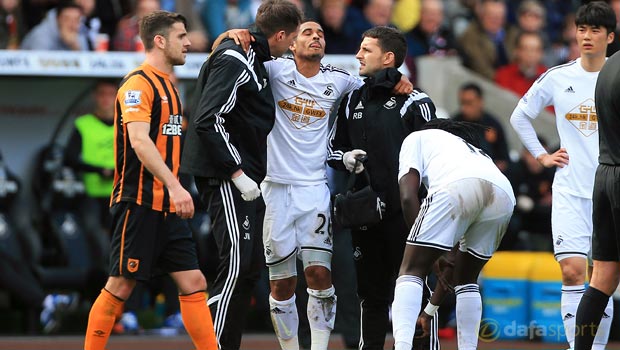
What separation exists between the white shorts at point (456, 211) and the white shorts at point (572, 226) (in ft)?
4.62

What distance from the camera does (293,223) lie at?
888cm

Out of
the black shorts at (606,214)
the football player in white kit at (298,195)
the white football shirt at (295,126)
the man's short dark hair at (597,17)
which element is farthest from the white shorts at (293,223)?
the man's short dark hair at (597,17)

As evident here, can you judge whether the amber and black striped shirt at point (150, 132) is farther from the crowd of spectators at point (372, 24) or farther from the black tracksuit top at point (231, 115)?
the crowd of spectators at point (372, 24)

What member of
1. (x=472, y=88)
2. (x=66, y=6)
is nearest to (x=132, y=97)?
(x=66, y=6)

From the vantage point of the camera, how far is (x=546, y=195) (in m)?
13.8

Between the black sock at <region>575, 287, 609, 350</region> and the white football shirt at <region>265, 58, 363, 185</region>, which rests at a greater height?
the white football shirt at <region>265, 58, 363, 185</region>

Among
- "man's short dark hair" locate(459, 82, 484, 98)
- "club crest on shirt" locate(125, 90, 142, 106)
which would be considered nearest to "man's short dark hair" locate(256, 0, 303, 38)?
"club crest on shirt" locate(125, 90, 142, 106)

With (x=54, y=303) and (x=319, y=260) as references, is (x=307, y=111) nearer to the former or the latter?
(x=319, y=260)

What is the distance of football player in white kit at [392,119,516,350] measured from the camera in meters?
7.83

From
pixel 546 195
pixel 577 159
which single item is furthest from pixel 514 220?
pixel 577 159

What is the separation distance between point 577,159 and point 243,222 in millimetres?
2665

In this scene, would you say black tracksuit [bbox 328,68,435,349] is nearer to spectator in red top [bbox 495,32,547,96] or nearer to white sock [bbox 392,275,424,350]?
white sock [bbox 392,275,424,350]

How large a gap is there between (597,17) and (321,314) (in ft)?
9.89

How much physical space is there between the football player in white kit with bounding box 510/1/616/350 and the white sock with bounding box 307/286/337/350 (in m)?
1.75
